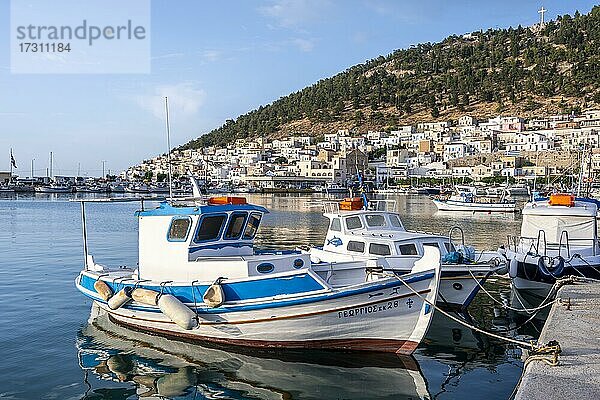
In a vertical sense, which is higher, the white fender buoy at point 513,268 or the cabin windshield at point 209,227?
the cabin windshield at point 209,227

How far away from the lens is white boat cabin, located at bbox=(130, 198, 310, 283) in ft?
44.7

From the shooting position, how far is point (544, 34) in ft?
655

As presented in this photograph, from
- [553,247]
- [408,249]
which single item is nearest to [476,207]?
[553,247]

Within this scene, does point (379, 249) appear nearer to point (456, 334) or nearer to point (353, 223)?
point (353, 223)

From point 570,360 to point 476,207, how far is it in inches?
2433

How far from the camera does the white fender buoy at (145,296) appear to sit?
13.8m

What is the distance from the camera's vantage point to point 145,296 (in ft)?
45.6

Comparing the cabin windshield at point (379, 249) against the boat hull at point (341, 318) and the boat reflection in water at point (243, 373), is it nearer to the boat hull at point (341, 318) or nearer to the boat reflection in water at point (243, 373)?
the boat hull at point (341, 318)

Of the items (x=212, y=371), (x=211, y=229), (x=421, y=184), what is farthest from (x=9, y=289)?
(x=421, y=184)

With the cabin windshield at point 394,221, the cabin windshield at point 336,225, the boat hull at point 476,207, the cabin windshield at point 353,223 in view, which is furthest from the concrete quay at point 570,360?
the boat hull at point 476,207

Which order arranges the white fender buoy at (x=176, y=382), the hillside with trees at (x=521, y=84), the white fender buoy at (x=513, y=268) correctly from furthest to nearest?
the hillside with trees at (x=521, y=84) < the white fender buoy at (x=513, y=268) < the white fender buoy at (x=176, y=382)

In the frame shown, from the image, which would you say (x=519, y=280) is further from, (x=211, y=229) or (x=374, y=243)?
(x=211, y=229)

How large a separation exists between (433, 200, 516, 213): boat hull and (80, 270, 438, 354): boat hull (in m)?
58.0

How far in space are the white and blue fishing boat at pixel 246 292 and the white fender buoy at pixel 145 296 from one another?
2 cm
